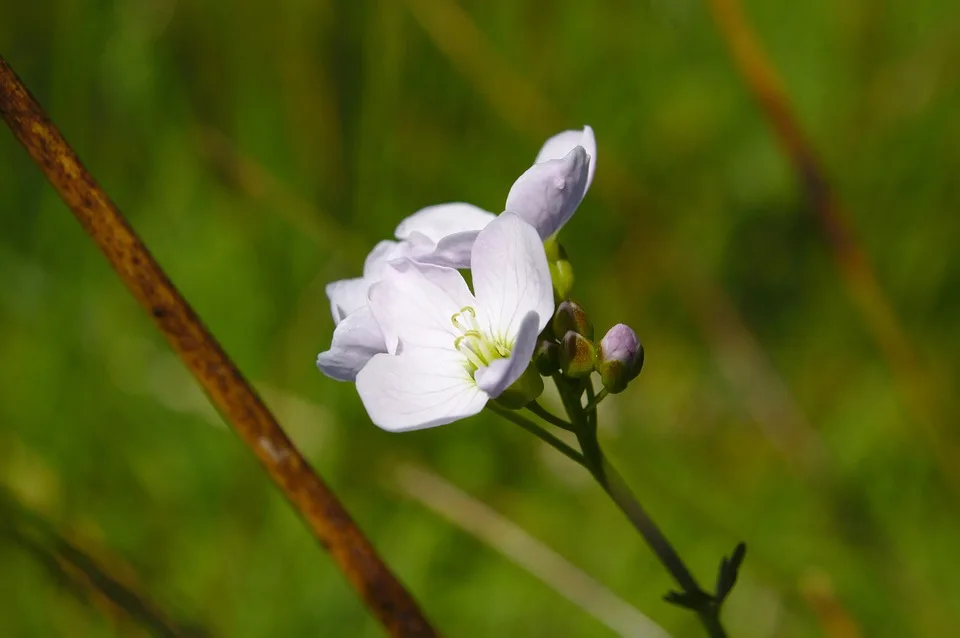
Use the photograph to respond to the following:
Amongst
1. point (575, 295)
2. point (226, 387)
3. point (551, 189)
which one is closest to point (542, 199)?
point (551, 189)

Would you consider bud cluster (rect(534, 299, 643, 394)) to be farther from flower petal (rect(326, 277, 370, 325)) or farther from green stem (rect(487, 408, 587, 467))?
flower petal (rect(326, 277, 370, 325))

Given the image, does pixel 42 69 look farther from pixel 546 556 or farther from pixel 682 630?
pixel 682 630

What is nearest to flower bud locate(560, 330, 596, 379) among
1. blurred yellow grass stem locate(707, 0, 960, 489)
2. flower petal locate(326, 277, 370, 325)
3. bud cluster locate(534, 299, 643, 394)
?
Answer: bud cluster locate(534, 299, 643, 394)

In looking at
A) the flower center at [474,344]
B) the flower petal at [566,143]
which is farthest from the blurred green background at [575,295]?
the flower petal at [566,143]

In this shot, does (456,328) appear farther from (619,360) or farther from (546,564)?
(546,564)

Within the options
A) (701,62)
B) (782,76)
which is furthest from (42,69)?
(782,76)
